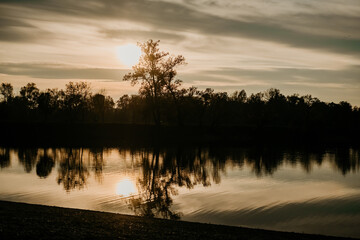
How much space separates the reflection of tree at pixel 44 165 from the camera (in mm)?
34719

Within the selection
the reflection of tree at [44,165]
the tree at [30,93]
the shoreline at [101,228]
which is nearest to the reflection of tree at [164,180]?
the shoreline at [101,228]

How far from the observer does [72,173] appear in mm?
35281

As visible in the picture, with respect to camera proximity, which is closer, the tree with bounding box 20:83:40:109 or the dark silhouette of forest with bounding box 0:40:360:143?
the dark silhouette of forest with bounding box 0:40:360:143

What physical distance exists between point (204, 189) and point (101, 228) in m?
14.2

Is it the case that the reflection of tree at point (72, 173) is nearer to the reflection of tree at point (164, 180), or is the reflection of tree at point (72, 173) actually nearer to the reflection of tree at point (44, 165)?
the reflection of tree at point (44, 165)

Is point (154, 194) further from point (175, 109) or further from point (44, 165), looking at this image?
point (175, 109)

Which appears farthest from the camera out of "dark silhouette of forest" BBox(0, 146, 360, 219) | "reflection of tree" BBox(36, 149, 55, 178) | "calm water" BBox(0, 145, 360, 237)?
"reflection of tree" BBox(36, 149, 55, 178)

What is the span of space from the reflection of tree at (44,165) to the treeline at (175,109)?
37.7 m

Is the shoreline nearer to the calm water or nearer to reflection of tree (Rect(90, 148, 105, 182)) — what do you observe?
the calm water

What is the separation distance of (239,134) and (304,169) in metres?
57.6

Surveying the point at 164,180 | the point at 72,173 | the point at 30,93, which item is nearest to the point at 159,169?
the point at 164,180

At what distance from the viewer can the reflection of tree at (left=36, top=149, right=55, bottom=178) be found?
34719 millimetres

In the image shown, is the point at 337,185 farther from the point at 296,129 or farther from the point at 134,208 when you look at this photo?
the point at 296,129

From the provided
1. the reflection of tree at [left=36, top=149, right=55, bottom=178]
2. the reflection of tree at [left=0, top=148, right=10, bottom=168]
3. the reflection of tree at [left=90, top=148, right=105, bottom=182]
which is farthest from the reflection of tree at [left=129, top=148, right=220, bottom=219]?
the reflection of tree at [left=0, top=148, right=10, bottom=168]
